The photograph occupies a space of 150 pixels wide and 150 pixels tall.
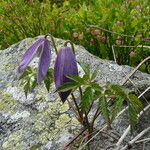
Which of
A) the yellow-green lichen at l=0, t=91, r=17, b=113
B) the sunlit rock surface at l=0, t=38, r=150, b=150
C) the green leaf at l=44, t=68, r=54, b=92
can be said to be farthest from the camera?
the yellow-green lichen at l=0, t=91, r=17, b=113

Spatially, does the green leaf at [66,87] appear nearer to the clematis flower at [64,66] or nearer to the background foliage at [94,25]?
the clematis flower at [64,66]

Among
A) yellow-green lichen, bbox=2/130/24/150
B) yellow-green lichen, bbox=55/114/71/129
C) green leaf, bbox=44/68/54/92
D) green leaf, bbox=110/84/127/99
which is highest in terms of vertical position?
green leaf, bbox=110/84/127/99

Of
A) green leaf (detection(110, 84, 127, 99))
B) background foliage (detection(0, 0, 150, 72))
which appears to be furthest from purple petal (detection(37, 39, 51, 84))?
background foliage (detection(0, 0, 150, 72))

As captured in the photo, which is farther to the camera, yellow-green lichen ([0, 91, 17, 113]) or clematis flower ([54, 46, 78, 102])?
yellow-green lichen ([0, 91, 17, 113])

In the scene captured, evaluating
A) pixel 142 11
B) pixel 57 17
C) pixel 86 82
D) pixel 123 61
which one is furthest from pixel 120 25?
pixel 86 82

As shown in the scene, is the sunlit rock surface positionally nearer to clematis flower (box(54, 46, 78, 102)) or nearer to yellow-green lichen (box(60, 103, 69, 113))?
yellow-green lichen (box(60, 103, 69, 113))

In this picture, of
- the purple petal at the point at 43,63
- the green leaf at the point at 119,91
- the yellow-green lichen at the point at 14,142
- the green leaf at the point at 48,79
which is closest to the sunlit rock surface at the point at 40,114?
the yellow-green lichen at the point at 14,142
